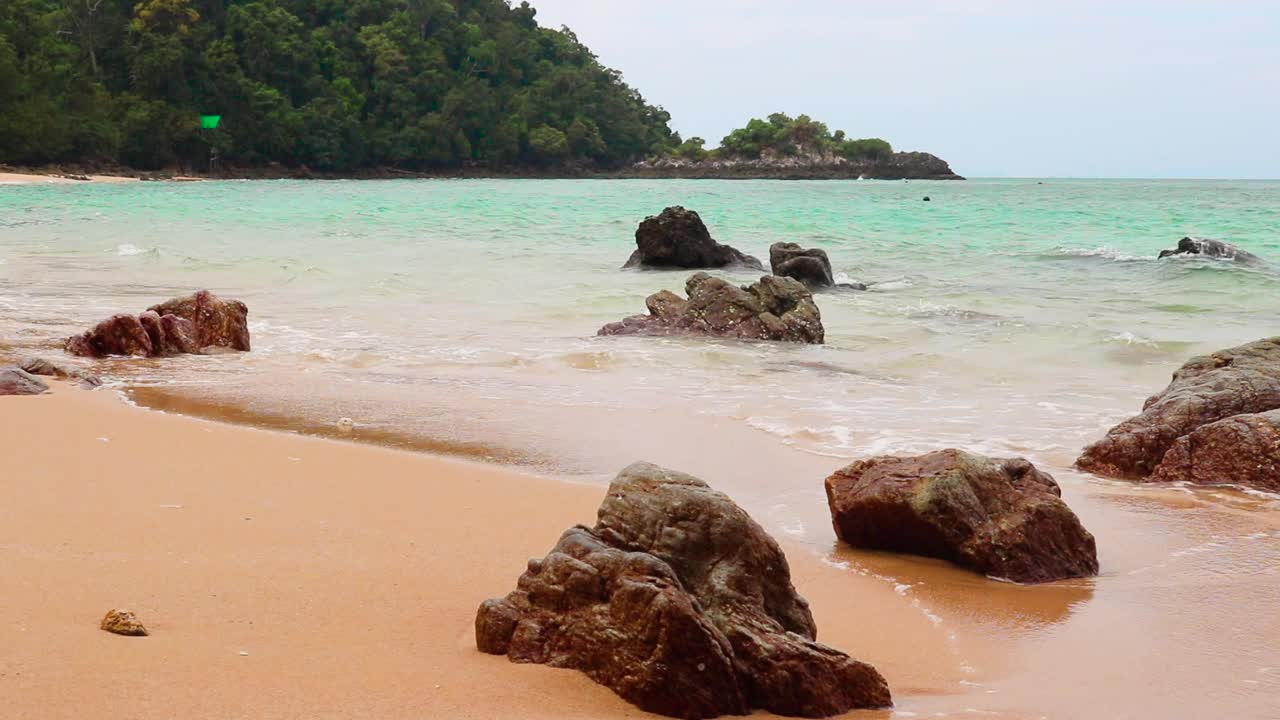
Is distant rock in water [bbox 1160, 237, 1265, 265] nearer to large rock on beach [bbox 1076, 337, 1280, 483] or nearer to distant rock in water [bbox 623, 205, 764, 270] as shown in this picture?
distant rock in water [bbox 623, 205, 764, 270]

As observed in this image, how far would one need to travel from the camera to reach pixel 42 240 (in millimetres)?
22531

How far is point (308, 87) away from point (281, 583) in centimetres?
10222

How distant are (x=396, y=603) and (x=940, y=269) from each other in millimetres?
18038

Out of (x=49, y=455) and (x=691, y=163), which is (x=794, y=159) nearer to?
(x=691, y=163)

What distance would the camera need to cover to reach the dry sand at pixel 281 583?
281 cm

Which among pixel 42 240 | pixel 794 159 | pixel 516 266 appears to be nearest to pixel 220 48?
pixel 794 159

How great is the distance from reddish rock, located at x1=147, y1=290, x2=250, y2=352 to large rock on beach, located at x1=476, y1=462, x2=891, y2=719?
23.3ft

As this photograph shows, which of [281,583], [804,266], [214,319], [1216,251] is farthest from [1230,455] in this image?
[1216,251]

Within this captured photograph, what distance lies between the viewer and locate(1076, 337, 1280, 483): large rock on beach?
6125 millimetres

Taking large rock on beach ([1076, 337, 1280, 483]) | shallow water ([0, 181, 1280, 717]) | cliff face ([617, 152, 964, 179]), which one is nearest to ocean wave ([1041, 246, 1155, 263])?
shallow water ([0, 181, 1280, 717])

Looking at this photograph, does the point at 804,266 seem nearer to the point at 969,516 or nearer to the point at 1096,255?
the point at 1096,255

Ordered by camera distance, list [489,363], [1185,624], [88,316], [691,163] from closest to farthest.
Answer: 1. [1185,624]
2. [489,363]
3. [88,316]
4. [691,163]

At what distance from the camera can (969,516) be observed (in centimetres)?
458

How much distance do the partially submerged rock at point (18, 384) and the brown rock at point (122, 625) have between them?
414 centimetres
